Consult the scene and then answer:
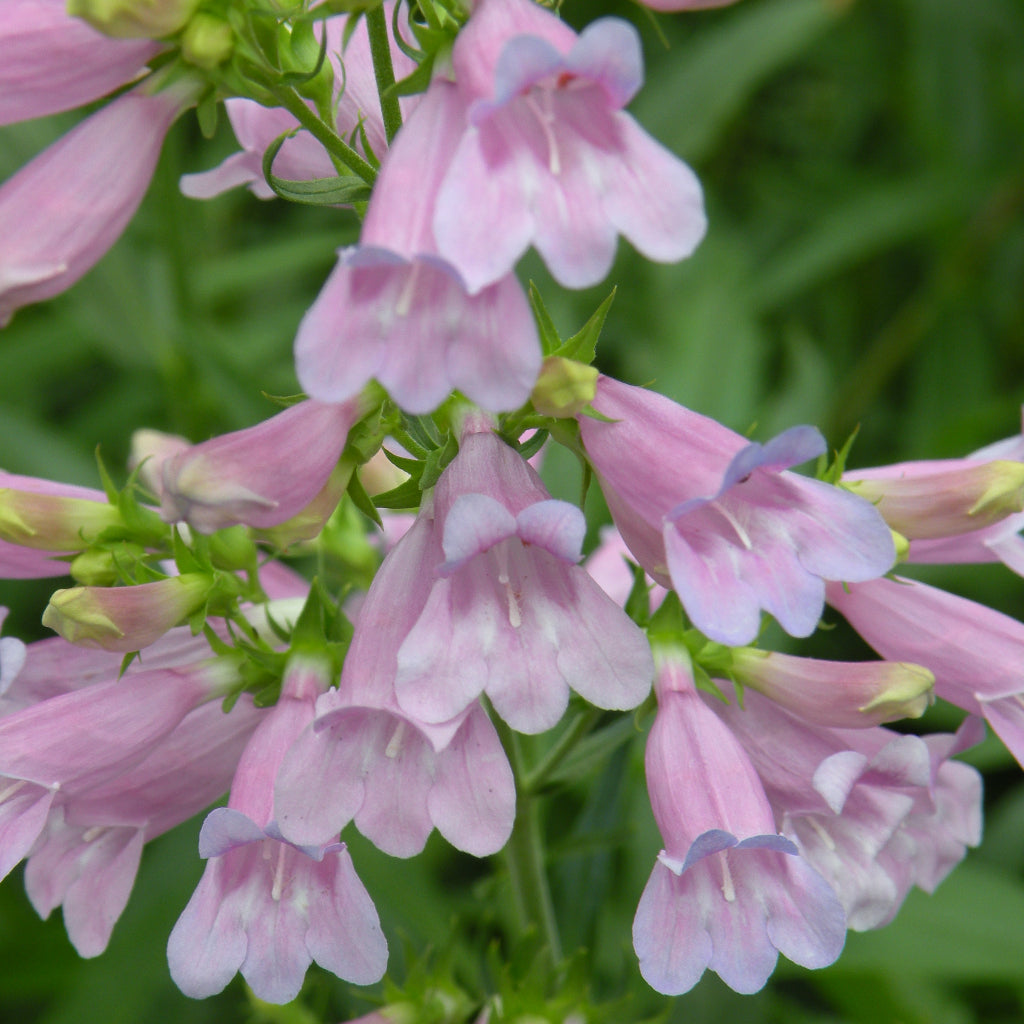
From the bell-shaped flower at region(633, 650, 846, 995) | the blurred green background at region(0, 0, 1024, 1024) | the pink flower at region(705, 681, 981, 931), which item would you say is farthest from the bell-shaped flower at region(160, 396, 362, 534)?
the blurred green background at region(0, 0, 1024, 1024)

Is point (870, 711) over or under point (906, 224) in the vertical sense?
over

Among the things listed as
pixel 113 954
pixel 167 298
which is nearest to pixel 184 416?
pixel 167 298

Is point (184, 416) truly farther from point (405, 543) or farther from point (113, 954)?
point (405, 543)

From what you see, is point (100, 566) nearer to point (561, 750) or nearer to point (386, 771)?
point (386, 771)

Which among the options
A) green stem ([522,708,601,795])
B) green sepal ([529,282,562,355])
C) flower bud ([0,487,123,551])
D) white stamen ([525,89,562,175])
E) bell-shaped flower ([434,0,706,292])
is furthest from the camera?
green stem ([522,708,601,795])

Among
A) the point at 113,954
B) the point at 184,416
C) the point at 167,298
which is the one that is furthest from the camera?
the point at 167,298

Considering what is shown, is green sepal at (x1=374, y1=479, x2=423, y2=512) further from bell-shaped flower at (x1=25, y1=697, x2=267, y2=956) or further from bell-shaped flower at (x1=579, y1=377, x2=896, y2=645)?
bell-shaped flower at (x1=25, y1=697, x2=267, y2=956)

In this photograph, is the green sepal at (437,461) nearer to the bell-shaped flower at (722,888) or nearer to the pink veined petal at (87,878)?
the bell-shaped flower at (722,888)
